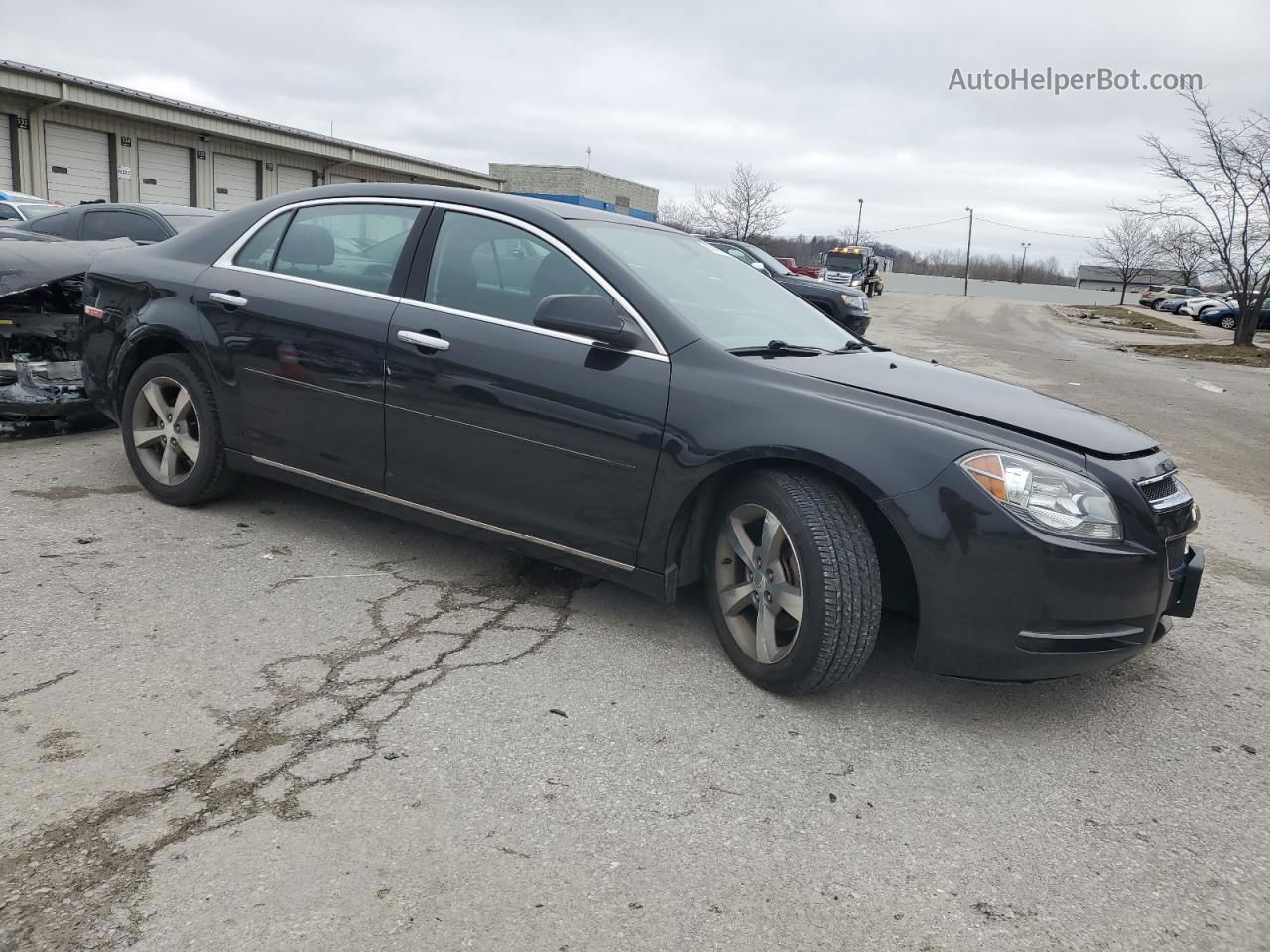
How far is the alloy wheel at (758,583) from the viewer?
319cm

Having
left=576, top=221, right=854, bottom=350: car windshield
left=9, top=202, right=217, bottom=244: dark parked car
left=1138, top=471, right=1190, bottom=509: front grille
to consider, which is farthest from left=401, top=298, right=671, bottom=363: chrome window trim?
left=9, top=202, right=217, bottom=244: dark parked car

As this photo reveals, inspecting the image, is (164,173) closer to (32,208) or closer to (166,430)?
(32,208)

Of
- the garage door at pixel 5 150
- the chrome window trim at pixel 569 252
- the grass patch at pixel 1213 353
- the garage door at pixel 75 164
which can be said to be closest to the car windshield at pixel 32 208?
the garage door at pixel 5 150

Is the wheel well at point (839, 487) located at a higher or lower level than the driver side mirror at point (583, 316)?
lower

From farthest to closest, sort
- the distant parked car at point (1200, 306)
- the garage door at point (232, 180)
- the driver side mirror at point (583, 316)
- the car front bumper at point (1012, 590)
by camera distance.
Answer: the distant parked car at point (1200, 306) < the garage door at point (232, 180) < the driver side mirror at point (583, 316) < the car front bumper at point (1012, 590)

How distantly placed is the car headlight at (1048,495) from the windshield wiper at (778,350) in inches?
35.4

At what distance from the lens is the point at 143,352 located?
15.7 ft

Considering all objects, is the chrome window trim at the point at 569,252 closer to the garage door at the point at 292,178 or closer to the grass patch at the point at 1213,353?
the grass patch at the point at 1213,353

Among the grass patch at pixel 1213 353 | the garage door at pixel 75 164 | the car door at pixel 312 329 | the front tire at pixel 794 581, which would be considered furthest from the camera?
the garage door at pixel 75 164

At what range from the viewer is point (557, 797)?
8.56ft

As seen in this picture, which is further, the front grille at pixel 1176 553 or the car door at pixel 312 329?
the car door at pixel 312 329

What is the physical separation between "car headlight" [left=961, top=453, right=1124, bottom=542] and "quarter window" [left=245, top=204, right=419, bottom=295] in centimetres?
244

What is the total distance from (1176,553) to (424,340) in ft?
8.91

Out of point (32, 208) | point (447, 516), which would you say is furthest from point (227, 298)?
point (32, 208)
